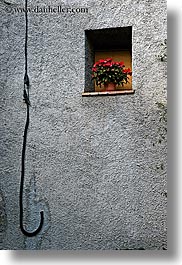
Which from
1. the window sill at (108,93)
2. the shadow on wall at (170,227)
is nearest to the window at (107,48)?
the window sill at (108,93)

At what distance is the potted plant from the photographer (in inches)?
98.3

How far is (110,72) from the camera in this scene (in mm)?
2498

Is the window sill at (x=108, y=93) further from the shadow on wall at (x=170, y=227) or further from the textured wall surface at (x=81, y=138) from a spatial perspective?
the shadow on wall at (x=170, y=227)

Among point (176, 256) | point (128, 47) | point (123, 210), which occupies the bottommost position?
point (176, 256)

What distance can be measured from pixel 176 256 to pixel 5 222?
0.80m

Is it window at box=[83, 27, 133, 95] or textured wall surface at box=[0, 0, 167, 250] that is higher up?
window at box=[83, 27, 133, 95]

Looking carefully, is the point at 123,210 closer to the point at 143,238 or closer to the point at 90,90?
the point at 143,238

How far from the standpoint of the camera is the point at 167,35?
2.42 m

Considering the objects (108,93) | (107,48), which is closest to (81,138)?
(108,93)

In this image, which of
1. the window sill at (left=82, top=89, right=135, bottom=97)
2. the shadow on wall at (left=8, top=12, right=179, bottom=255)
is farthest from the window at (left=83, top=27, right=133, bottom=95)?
the shadow on wall at (left=8, top=12, right=179, bottom=255)

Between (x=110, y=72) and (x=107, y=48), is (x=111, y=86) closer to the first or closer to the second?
(x=110, y=72)

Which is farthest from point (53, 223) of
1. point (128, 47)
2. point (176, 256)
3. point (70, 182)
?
point (128, 47)

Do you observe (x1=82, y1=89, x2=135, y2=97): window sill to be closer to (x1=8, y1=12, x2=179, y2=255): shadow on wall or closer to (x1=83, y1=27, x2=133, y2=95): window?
(x1=83, y1=27, x2=133, y2=95): window

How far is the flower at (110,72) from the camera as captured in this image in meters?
2.50
